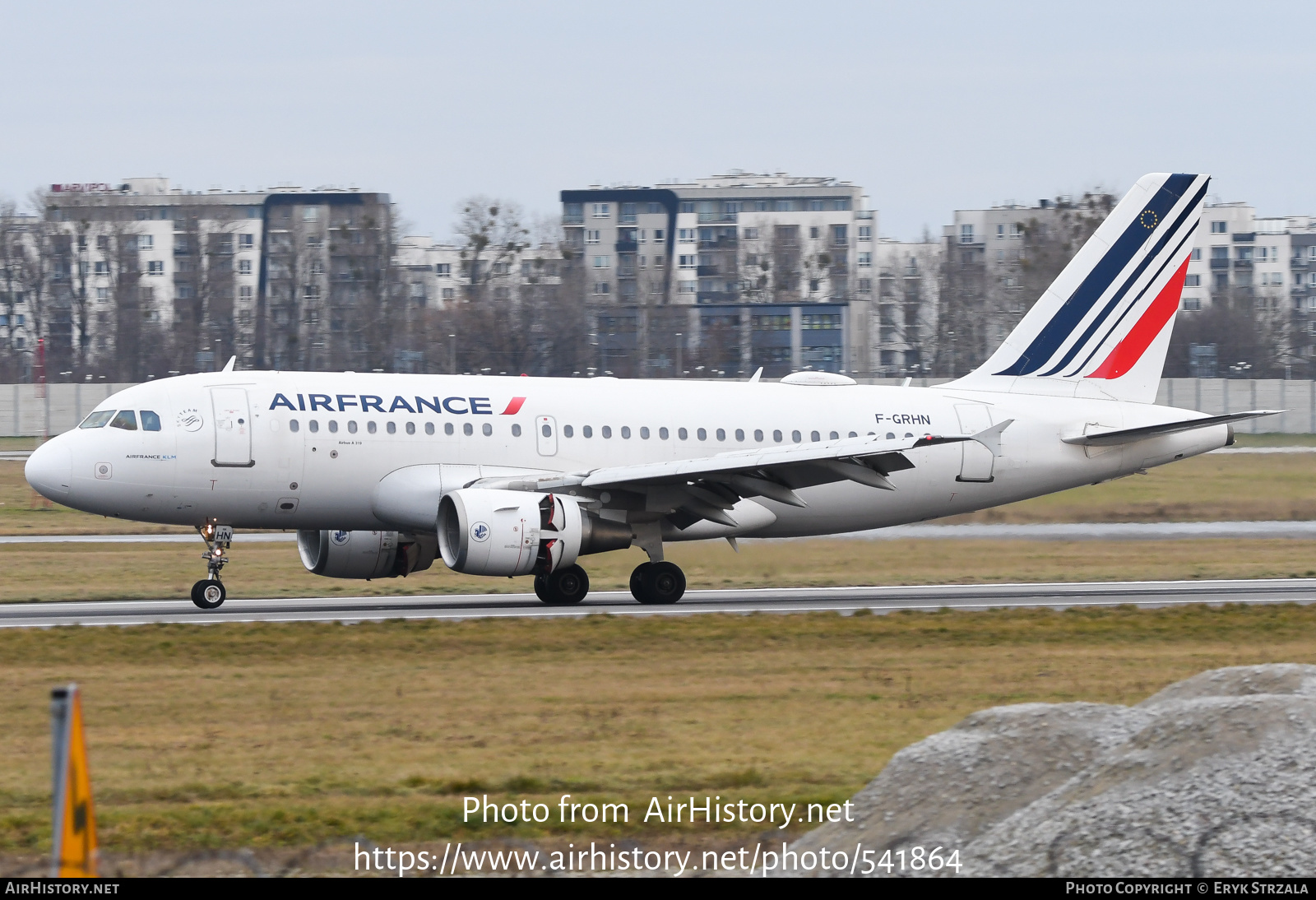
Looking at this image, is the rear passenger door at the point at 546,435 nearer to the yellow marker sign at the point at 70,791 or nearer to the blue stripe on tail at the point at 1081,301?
the blue stripe on tail at the point at 1081,301

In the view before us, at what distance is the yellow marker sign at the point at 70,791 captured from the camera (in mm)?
6080

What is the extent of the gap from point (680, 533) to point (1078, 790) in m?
18.5

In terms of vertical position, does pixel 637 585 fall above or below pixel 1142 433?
below

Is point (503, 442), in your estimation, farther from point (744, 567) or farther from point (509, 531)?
point (744, 567)

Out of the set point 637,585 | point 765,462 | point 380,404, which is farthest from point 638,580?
point 380,404

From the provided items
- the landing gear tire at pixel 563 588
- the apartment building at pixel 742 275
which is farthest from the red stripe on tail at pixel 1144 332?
the apartment building at pixel 742 275

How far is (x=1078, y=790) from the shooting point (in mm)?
8672

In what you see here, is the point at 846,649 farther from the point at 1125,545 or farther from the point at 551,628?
the point at 1125,545

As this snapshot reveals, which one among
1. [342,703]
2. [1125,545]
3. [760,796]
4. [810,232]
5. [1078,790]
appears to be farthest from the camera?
[810,232]

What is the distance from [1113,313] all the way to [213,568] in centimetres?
1772

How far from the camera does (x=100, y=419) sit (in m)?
25.3

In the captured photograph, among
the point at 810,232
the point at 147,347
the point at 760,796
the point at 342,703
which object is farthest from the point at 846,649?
the point at 810,232

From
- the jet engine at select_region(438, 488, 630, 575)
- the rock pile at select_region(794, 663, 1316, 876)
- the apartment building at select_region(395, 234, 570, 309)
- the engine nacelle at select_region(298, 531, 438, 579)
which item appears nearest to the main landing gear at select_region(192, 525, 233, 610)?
the engine nacelle at select_region(298, 531, 438, 579)

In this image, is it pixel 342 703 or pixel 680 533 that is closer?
pixel 342 703
